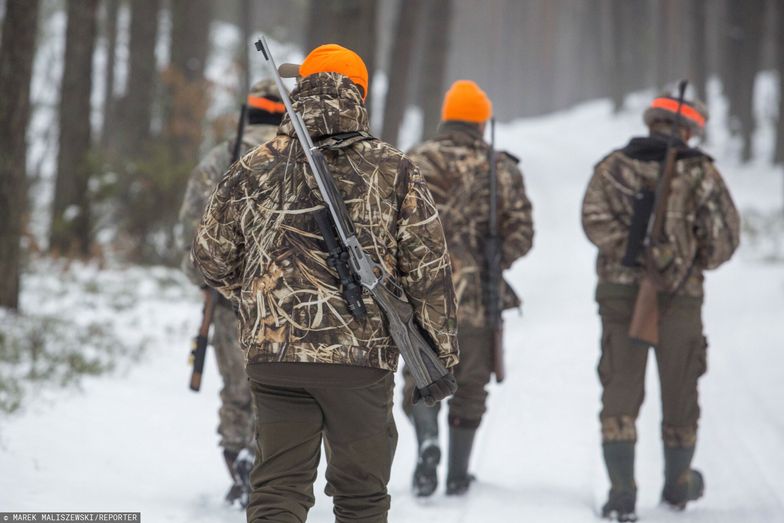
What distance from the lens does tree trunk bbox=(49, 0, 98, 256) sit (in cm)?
1223

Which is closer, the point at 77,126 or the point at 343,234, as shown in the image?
the point at 343,234

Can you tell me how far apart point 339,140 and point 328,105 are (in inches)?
5.0

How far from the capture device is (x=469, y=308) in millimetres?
5617

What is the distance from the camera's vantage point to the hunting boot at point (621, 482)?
205 inches

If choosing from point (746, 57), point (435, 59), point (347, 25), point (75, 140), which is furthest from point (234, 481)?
point (746, 57)

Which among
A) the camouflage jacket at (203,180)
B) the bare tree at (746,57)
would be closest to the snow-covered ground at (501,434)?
the camouflage jacket at (203,180)

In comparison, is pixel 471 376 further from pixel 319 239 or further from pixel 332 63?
pixel 332 63

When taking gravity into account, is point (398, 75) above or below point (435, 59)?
below

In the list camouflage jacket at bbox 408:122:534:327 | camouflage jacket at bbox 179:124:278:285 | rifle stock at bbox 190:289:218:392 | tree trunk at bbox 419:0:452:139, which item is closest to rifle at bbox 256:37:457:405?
camouflage jacket at bbox 179:124:278:285

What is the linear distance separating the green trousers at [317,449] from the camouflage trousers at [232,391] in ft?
5.85

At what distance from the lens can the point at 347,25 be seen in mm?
11383

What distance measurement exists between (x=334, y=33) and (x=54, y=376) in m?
5.64

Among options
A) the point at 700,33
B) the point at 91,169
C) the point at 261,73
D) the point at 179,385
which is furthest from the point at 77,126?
the point at 700,33

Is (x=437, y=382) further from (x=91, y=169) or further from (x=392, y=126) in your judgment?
(x=392, y=126)
